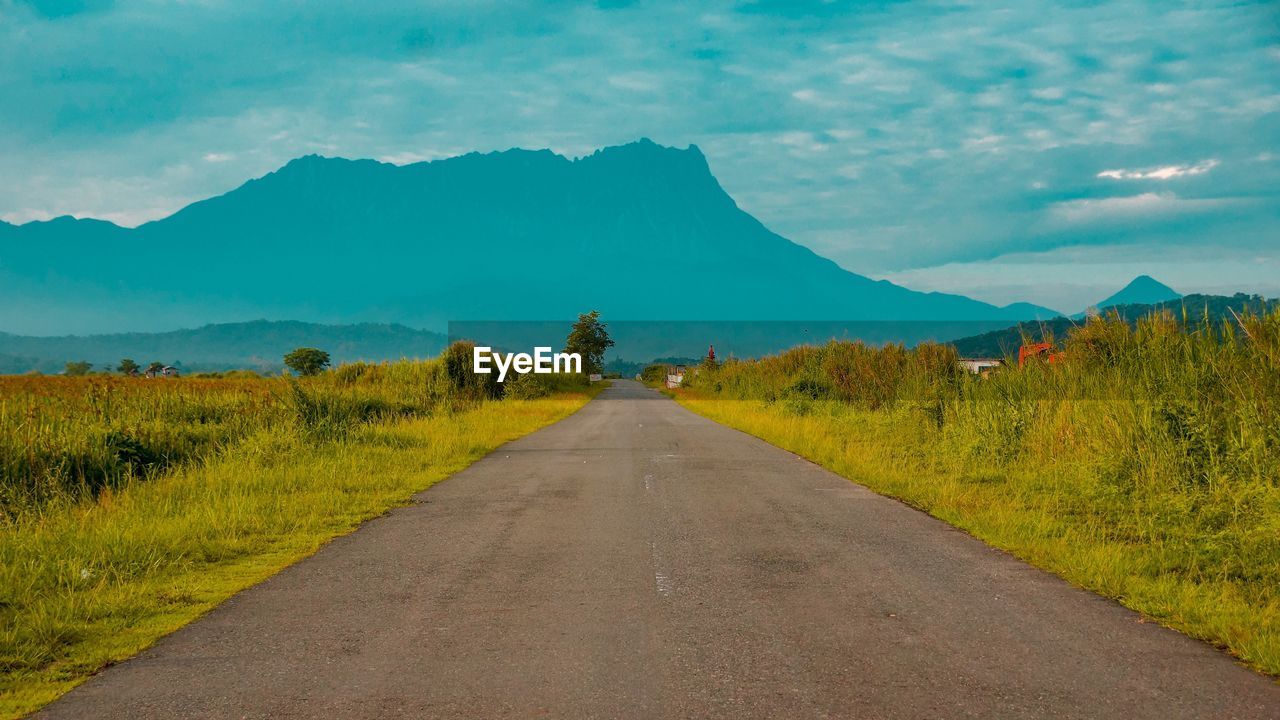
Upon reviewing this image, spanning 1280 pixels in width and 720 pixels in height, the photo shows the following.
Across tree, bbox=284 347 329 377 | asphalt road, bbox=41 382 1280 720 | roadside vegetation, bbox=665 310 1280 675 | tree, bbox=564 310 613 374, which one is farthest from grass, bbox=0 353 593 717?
tree, bbox=284 347 329 377

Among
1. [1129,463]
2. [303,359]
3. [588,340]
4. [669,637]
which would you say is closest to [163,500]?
[669,637]

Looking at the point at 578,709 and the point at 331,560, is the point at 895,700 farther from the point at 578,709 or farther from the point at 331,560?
the point at 331,560

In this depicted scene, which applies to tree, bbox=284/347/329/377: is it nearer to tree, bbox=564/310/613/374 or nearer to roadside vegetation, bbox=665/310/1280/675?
tree, bbox=564/310/613/374

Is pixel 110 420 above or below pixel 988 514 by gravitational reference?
above

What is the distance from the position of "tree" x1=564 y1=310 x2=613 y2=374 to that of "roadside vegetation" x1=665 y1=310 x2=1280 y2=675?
101m

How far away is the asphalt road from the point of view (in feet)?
14.1


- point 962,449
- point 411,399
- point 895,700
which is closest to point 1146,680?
point 895,700

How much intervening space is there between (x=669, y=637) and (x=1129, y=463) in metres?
8.48

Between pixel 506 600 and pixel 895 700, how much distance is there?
311 cm

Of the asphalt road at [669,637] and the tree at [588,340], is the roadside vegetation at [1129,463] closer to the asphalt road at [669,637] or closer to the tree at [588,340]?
the asphalt road at [669,637]

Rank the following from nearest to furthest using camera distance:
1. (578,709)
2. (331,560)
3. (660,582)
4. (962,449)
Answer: (578,709)
(660,582)
(331,560)
(962,449)

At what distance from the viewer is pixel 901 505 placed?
11.2 metres

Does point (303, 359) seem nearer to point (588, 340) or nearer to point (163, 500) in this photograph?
point (588, 340)

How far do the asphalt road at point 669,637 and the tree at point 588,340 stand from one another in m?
111
